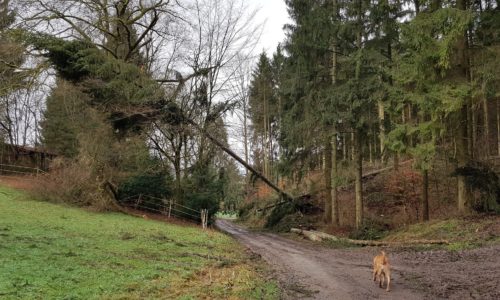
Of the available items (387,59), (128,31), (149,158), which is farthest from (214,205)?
(387,59)

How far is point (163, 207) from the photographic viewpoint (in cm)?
2911

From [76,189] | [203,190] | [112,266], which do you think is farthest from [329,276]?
[203,190]

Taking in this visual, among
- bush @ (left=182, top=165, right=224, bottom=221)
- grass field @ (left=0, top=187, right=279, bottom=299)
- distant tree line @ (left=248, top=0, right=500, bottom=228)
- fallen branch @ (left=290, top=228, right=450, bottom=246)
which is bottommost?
fallen branch @ (left=290, top=228, right=450, bottom=246)

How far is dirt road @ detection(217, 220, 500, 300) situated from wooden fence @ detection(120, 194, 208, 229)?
1421 cm

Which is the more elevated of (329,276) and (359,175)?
(359,175)

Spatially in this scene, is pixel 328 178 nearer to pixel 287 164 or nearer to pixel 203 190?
pixel 287 164

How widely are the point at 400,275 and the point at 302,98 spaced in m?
14.1

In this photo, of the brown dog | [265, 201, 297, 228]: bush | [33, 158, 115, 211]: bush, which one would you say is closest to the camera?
the brown dog

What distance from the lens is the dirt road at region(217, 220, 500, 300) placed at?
27.5ft

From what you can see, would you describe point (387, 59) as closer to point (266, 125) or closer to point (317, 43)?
point (317, 43)

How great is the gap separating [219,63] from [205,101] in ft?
9.97

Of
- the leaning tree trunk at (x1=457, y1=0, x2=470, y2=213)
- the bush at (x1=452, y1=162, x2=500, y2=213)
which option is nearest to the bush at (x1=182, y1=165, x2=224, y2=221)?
the leaning tree trunk at (x1=457, y1=0, x2=470, y2=213)

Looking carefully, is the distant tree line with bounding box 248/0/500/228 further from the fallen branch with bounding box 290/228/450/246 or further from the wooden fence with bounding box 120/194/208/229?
the wooden fence with bounding box 120/194/208/229

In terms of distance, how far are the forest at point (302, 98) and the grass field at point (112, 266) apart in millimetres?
7539
